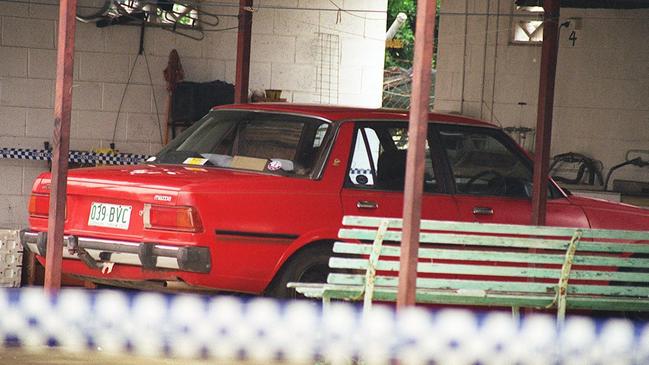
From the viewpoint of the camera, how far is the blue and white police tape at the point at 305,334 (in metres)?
7.23

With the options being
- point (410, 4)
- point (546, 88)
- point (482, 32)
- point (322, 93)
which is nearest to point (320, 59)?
point (322, 93)

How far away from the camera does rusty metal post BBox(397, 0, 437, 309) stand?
605 cm

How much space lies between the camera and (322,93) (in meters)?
14.7

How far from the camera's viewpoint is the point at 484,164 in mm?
8609

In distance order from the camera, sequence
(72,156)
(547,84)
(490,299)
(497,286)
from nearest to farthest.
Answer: (490,299) < (497,286) < (547,84) < (72,156)

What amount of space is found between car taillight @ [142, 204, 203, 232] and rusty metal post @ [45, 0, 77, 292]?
0.57 metres

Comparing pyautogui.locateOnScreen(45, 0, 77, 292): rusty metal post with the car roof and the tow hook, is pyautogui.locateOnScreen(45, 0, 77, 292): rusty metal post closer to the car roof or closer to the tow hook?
the tow hook

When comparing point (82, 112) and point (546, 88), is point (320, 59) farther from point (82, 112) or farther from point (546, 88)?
point (546, 88)

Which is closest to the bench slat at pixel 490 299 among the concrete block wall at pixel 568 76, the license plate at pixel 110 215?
the license plate at pixel 110 215

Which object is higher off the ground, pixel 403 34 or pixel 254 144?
pixel 403 34

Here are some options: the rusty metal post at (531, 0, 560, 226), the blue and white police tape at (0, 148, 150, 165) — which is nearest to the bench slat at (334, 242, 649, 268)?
the rusty metal post at (531, 0, 560, 226)

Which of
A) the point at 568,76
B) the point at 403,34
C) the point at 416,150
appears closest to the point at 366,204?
the point at 416,150

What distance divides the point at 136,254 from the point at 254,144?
4.36 feet

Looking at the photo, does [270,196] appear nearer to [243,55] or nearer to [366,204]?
[366,204]
